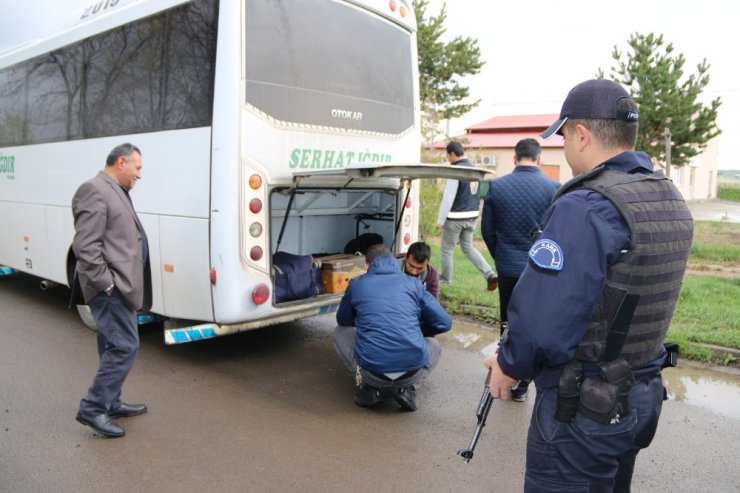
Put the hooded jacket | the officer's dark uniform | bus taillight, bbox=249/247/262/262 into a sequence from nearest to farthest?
the officer's dark uniform → the hooded jacket → bus taillight, bbox=249/247/262/262

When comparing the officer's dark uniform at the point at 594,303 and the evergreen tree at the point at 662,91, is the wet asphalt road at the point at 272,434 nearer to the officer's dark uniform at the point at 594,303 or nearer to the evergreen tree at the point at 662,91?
the officer's dark uniform at the point at 594,303

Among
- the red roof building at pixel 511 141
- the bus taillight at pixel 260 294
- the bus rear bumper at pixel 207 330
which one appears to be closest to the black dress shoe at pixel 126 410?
the bus rear bumper at pixel 207 330

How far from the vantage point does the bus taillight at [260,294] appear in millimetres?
4926

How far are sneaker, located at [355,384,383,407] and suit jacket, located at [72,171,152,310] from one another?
1.80 metres

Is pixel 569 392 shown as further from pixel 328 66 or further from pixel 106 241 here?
pixel 328 66

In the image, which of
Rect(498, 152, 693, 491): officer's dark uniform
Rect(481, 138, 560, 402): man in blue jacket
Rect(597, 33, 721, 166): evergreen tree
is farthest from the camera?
Rect(597, 33, 721, 166): evergreen tree

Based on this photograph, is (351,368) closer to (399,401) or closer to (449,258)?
(399,401)

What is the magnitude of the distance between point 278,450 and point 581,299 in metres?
2.71

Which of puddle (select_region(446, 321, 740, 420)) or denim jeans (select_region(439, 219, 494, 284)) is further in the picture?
denim jeans (select_region(439, 219, 494, 284))

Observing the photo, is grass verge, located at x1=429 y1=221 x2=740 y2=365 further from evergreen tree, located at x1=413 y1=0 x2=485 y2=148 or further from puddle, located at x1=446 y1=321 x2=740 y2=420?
evergreen tree, located at x1=413 y1=0 x2=485 y2=148

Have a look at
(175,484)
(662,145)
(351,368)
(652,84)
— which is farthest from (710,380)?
(662,145)

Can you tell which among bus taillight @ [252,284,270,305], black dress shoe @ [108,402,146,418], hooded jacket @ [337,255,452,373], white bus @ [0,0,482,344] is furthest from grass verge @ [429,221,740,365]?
black dress shoe @ [108,402,146,418]

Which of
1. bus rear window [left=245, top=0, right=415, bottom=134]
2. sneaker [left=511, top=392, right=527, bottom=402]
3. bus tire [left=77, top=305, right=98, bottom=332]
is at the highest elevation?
bus rear window [left=245, top=0, right=415, bottom=134]

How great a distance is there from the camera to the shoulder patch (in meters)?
1.90
